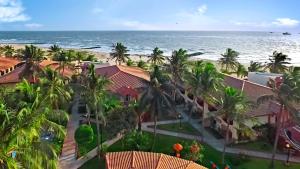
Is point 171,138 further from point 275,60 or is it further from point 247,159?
point 275,60

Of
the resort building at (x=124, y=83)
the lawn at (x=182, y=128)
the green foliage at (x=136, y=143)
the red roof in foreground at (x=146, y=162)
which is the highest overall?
the resort building at (x=124, y=83)

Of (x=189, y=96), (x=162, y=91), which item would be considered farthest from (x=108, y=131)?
(x=189, y=96)

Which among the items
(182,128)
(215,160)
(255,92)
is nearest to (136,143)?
(215,160)

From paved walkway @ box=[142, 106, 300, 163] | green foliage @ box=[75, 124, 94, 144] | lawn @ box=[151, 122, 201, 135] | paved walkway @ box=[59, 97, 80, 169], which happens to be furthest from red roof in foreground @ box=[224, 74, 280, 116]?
paved walkway @ box=[59, 97, 80, 169]

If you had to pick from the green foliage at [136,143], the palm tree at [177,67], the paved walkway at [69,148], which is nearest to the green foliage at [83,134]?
the paved walkway at [69,148]

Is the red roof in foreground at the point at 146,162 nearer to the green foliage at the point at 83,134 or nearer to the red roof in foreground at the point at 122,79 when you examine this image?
the green foliage at the point at 83,134

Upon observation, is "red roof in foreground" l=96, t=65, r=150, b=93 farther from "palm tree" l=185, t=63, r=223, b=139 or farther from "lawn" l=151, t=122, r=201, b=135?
"palm tree" l=185, t=63, r=223, b=139

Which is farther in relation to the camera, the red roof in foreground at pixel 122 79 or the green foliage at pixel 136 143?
the red roof in foreground at pixel 122 79

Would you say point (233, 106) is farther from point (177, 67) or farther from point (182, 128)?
point (177, 67)
